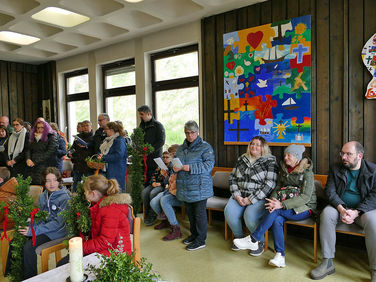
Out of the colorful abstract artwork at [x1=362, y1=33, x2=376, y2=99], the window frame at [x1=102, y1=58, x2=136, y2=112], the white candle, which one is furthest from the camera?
the window frame at [x1=102, y1=58, x2=136, y2=112]

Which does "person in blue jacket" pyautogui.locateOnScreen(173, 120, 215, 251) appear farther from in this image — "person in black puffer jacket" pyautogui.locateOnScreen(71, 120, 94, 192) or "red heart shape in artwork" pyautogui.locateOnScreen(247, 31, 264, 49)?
"person in black puffer jacket" pyautogui.locateOnScreen(71, 120, 94, 192)

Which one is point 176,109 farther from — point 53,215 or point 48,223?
point 48,223

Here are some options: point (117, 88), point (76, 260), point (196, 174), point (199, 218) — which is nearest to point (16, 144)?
point (117, 88)

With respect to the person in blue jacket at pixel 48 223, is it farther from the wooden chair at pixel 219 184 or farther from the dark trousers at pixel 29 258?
the wooden chair at pixel 219 184

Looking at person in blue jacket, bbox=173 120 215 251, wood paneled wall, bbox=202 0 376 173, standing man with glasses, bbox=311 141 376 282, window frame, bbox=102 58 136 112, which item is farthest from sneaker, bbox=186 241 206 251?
window frame, bbox=102 58 136 112

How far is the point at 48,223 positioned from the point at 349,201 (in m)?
2.74

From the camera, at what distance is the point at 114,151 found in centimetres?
397

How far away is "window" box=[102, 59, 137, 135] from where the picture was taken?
5641 mm

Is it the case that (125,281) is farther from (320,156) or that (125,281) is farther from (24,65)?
(24,65)

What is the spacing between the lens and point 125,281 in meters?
1.22

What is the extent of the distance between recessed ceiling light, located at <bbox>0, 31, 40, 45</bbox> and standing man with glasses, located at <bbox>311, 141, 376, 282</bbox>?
17.6 feet

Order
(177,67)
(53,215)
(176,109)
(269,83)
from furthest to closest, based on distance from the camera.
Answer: (176,109), (177,67), (269,83), (53,215)

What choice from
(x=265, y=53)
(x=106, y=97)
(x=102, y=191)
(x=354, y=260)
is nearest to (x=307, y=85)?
(x=265, y=53)

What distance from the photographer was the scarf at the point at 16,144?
4468mm
